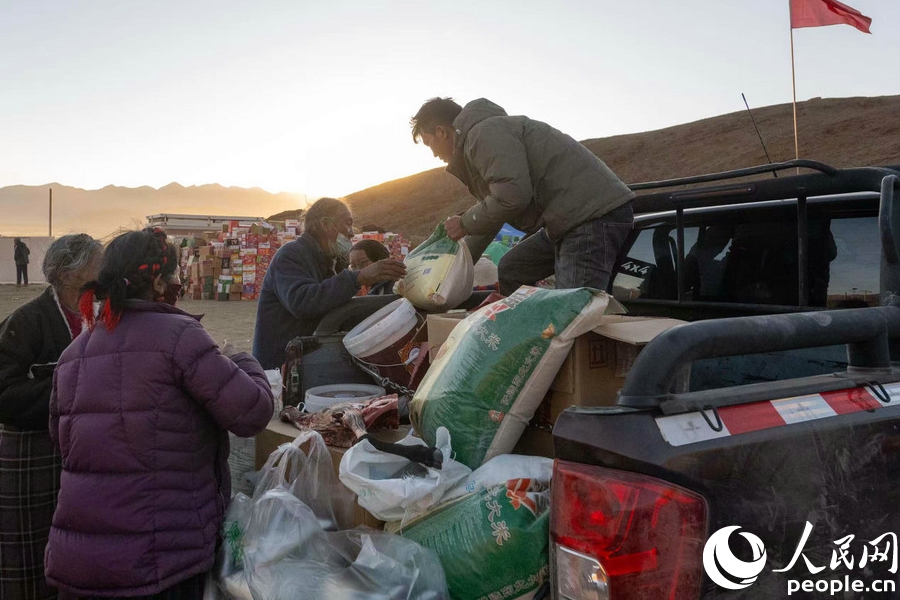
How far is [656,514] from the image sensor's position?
1.14 meters

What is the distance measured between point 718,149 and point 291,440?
2076 inches

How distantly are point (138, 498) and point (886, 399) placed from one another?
181 cm

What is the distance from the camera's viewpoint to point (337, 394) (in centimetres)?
291

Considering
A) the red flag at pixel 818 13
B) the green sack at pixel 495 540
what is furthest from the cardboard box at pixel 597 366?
the red flag at pixel 818 13

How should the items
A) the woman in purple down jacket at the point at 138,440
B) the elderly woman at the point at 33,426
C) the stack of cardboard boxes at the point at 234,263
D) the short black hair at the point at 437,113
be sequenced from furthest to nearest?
1. the stack of cardboard boxes at the point at 234,263
2. the short black hair at the point at 437,113
3. the elderly woman at the point at 33,426
4. the woman in purple down jacket at the point at 138,440

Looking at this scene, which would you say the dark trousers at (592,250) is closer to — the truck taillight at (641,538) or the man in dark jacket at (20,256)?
the truck taillight at (641,538)

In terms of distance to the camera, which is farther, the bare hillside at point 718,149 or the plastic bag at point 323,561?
the bare hillside at point 718,149

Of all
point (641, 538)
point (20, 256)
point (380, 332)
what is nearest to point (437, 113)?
point (380, 332)

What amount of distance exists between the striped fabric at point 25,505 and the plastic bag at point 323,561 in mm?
1242

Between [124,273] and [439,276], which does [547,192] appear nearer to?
[439,276]

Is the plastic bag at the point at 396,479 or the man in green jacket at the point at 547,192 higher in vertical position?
the man in green jacket at the point at 547,192

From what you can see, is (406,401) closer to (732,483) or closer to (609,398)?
(609,398)

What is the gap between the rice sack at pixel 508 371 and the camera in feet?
6.30

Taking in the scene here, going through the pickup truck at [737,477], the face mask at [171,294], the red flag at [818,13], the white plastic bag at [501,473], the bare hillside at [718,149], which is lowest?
the white plastic bag at [501,473]
